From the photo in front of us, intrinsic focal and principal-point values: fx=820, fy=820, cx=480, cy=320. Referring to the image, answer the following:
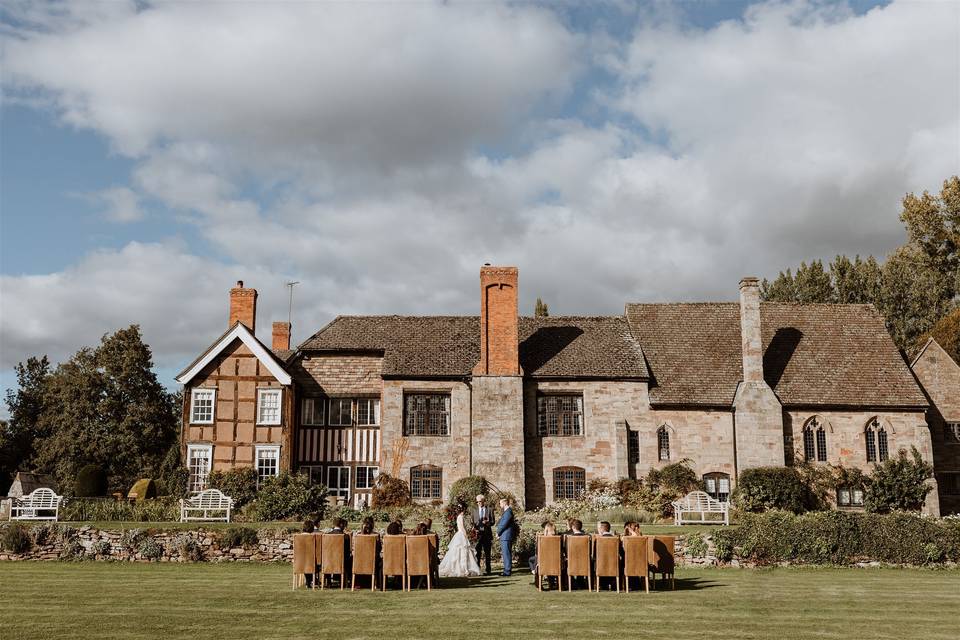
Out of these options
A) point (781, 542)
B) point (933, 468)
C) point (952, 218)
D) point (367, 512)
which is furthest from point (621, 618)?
point (952, 218)

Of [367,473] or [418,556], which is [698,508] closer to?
[367,473]

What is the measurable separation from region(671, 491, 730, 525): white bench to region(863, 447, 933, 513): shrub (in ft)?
22.2

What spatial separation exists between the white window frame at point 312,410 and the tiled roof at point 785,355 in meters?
12.7

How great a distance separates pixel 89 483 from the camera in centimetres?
3641

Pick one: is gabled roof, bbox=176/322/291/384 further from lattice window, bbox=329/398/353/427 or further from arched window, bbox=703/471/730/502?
arched window, bbox=703/471/730/502

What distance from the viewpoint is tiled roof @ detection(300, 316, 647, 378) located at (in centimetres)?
3162

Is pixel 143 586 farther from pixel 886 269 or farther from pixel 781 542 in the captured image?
pixel 886 269

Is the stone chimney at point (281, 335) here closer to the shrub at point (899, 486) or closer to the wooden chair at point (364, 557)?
the wooden chair at point (364, 557)

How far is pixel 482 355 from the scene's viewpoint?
31.0 metres

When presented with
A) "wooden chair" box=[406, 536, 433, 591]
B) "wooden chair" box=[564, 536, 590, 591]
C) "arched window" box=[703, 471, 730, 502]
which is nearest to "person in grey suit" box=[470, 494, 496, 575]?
"wooden chair" box=[406, 536, 433, 591]

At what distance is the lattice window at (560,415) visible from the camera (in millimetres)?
31281

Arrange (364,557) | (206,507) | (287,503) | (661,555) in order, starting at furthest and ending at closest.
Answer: (206,507)
(287,503)
(661,555)
(364,557)

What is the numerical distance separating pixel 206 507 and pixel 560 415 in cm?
1315

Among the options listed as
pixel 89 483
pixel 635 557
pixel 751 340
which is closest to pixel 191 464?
pixel 89 483
